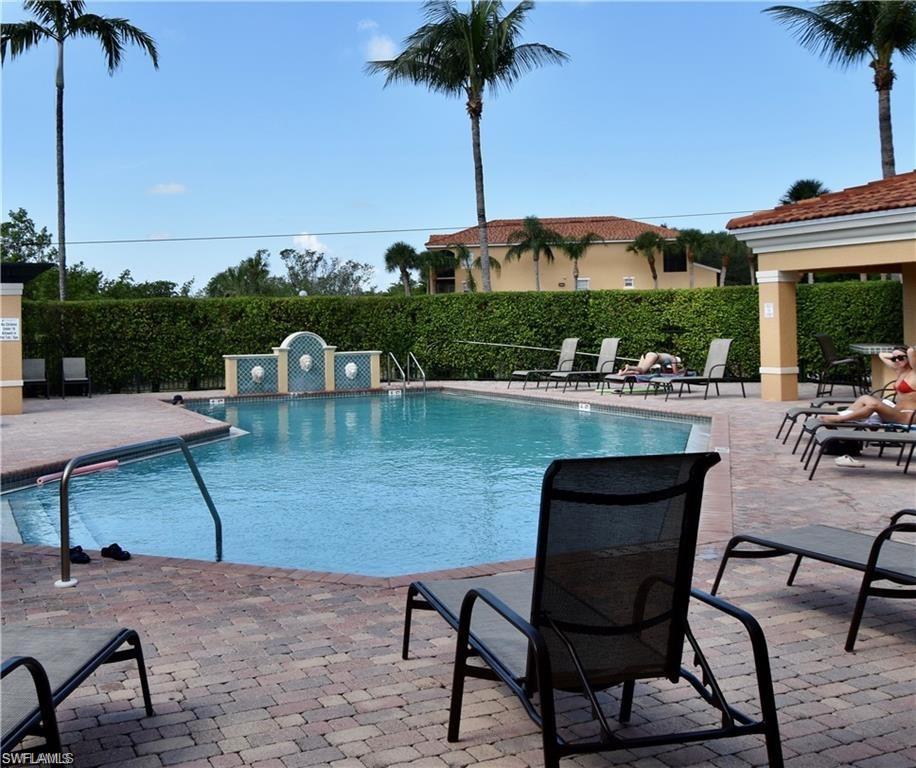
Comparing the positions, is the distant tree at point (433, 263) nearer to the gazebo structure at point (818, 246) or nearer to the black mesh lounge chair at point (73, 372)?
the black mesh lounge chair at point (73, 372)

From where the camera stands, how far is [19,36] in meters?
25.0

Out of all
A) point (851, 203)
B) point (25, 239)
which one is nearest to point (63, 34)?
point (851, 203)

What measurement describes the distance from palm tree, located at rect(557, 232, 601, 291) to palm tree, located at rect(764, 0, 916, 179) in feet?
106

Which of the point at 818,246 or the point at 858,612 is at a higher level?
the point at 818,246

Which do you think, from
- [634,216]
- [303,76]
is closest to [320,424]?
[303,76]

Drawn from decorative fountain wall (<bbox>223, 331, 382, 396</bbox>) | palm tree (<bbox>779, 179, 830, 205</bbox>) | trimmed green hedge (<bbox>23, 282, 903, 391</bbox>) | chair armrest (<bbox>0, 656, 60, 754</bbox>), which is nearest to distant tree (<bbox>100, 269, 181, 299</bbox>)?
trimmed green hedge (<bbox>23, 282, 903, 391</bbox>)

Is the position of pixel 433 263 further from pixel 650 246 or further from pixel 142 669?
pixel 142 669

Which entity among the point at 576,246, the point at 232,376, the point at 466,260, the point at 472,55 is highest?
the point at 472,55

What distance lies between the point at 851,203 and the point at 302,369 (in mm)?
12865

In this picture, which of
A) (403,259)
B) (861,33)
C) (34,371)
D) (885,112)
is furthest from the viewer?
(403,259)

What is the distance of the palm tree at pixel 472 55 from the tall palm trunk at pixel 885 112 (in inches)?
360

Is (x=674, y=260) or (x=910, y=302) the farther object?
(x=674, y=260)

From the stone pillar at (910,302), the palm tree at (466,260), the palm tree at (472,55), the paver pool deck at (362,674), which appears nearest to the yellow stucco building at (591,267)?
the palm tree at (466,260)

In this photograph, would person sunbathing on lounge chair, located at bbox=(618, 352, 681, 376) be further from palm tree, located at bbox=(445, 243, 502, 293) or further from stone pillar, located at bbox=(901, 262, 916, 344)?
palm tree, located at bbox=(445, 243, 502, 293)
